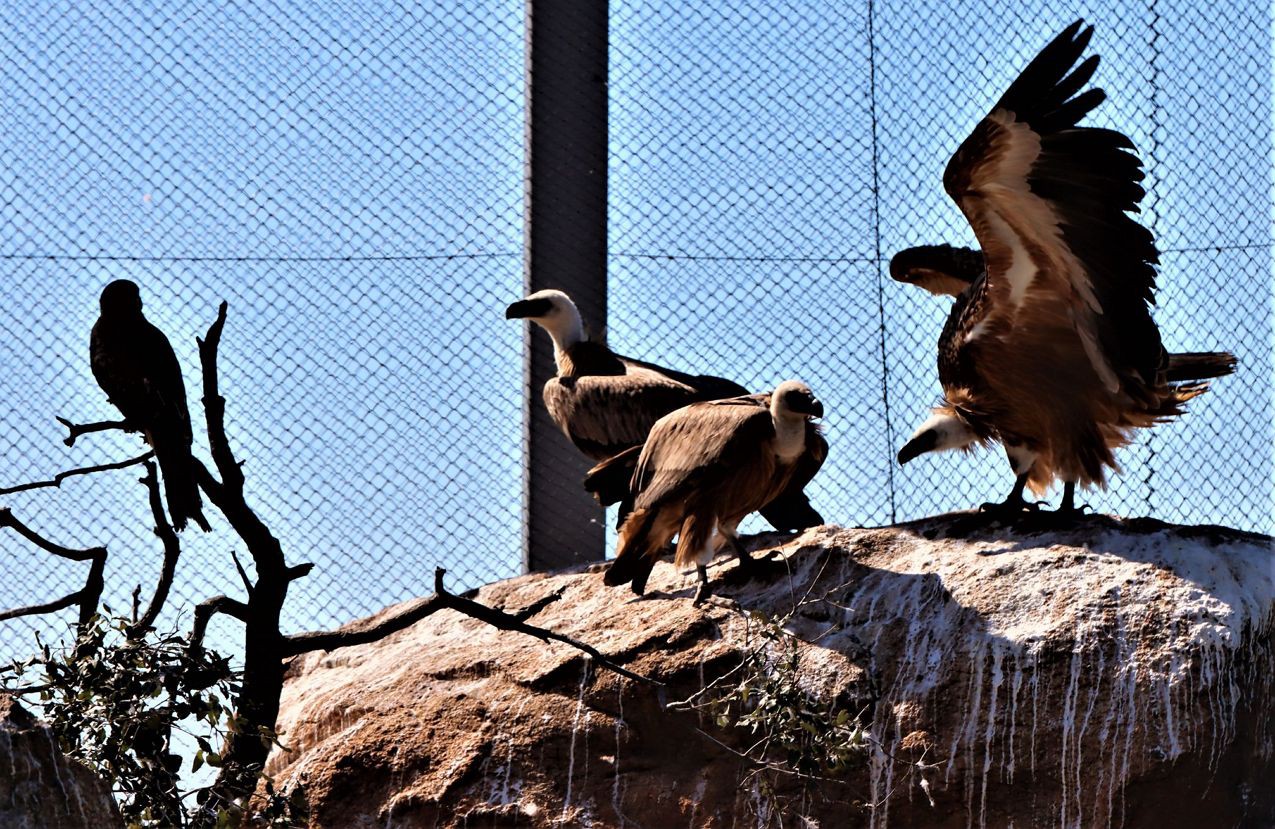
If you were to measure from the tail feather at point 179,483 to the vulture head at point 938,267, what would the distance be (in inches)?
103

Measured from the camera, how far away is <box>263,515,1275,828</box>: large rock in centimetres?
397

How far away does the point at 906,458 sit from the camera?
17.3ft

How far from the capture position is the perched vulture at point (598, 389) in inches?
231

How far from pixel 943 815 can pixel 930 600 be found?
60 cm

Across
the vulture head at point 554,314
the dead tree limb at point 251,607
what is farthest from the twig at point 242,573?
the vulture head at point 554,314

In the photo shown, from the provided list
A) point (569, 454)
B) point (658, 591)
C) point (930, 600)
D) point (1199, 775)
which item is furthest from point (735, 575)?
point (1199, 775)

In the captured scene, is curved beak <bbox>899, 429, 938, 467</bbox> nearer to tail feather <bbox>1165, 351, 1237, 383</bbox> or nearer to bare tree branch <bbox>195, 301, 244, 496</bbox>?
tail feather <bbox>1165, 351, 1237, 383</bbox>

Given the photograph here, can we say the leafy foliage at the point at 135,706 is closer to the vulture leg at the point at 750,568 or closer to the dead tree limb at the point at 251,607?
the dead tree limb at the point at 251,607

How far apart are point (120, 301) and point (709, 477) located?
5.96ft

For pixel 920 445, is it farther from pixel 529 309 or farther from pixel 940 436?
pixel 529 309

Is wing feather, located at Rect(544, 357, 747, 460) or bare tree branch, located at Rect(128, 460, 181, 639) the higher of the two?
wing feather, located at Rect(544, 357, 747, 460)

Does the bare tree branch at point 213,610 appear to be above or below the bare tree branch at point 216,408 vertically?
below

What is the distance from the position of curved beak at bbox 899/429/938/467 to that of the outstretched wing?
575 mm

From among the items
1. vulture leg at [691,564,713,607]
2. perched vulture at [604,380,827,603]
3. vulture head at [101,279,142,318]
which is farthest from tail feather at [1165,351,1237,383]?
vulture head at [101,279,142,318]
